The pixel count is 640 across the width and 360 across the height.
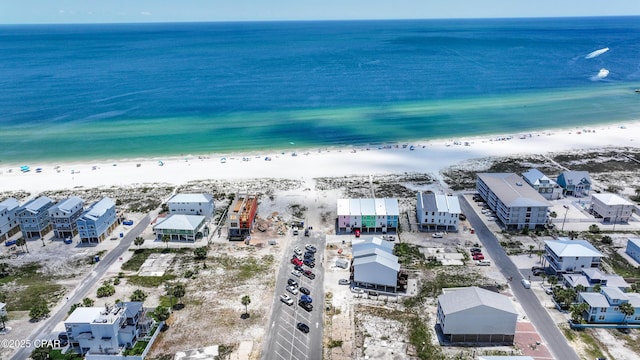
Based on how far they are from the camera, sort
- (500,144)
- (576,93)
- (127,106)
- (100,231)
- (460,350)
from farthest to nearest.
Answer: (576,93)
(127,106)
(500,144)
(100,231)
(460,350)

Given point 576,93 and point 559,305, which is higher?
point 576,93

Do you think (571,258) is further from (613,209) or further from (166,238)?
(166,238)

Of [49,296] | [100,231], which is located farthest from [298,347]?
[100,231]

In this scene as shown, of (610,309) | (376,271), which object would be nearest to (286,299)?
(376,271)

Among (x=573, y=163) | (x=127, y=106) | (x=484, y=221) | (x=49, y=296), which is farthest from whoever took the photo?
(x=127, y=106)

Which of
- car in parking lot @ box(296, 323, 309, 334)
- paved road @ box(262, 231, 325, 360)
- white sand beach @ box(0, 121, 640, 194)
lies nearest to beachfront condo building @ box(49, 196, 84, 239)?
white sand beach @ box(0, 121, 640, 194)

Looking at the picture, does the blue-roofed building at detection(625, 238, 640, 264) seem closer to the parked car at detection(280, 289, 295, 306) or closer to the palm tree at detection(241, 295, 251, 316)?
the parked car at detection(280, 289, 295, 306)

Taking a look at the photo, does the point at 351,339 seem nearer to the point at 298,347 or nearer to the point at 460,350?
the point at 298,347
